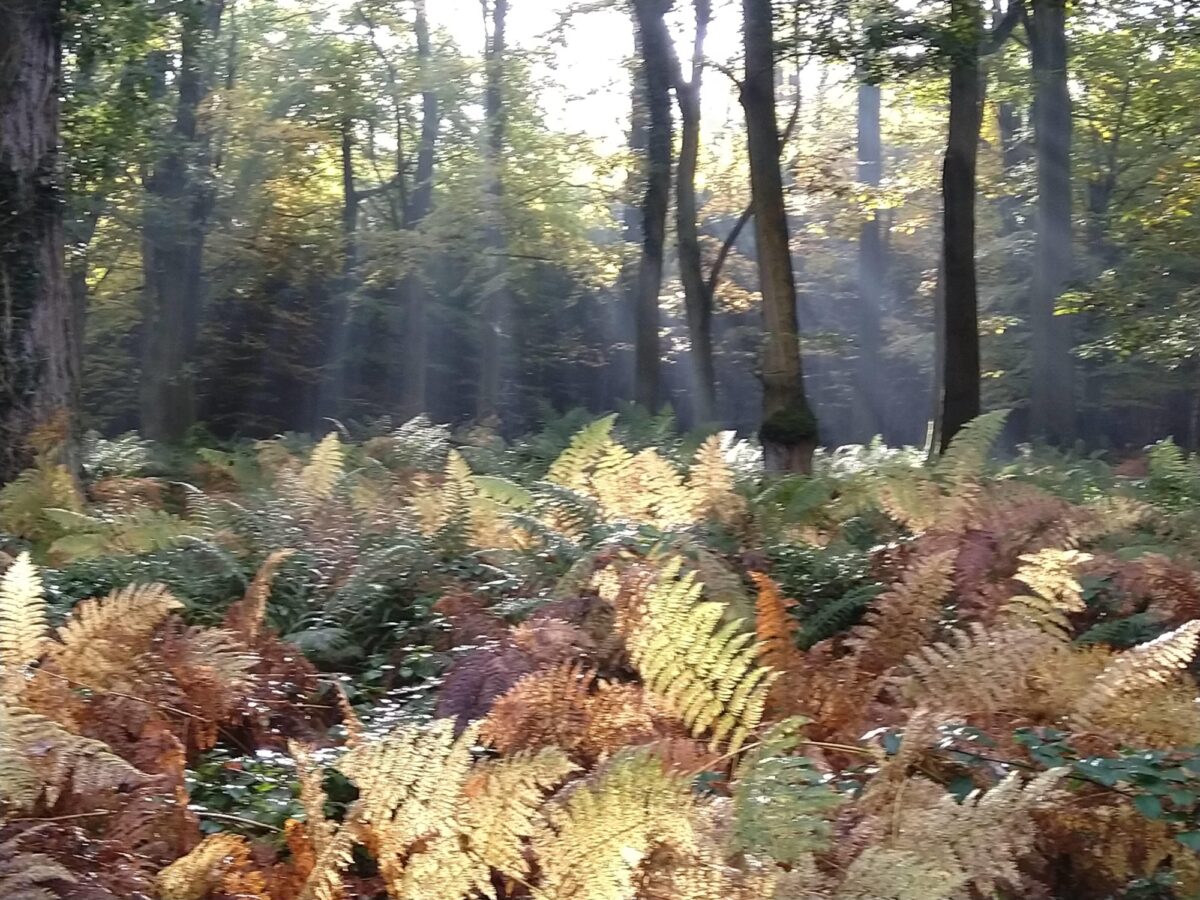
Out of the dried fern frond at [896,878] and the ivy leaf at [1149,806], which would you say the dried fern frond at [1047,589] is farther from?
the dried fern frond at [896,878]

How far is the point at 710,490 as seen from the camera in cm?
575

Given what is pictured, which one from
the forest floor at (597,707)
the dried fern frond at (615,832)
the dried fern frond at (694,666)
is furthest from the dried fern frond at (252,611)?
the dried fern frond at (615,832)

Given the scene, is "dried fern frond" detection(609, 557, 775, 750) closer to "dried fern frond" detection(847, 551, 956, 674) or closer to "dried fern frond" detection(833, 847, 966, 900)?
"dried fern frond" detection(847, 551, 956, 674)

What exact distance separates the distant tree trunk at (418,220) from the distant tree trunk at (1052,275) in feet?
35.3

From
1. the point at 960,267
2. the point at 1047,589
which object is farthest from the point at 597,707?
the point at 960,267

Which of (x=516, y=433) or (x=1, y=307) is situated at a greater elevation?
(x=1, y=307)

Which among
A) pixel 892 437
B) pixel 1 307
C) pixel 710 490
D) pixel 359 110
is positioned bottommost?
pixel 892 437

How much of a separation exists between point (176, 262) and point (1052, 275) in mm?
13264

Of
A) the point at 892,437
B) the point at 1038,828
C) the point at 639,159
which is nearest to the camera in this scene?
the point at 1038,828

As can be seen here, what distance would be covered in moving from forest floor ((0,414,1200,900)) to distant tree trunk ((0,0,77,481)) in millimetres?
2758

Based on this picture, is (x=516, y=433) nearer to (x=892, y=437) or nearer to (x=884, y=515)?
(x=892, y=437)

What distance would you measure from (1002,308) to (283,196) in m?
14.3

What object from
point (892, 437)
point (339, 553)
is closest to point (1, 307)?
point (339, 553)

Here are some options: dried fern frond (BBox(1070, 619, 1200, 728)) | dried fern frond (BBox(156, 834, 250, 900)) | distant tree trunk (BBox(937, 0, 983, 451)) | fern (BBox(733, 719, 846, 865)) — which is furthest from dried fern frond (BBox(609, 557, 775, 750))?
distant tree trunk (BBox(937, 0, 983, 451))
